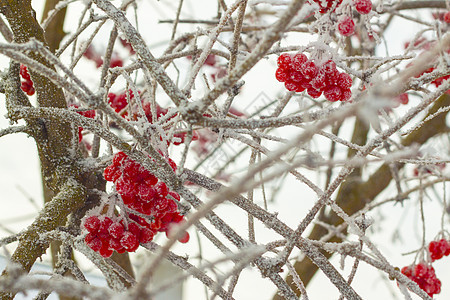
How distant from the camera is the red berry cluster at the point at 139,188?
61 cm

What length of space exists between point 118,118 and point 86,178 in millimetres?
342

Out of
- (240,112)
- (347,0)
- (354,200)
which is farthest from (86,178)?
(354,200)

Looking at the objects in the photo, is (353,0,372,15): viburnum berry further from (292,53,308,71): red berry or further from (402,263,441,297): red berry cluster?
(402,263,441,297): red berry cluster

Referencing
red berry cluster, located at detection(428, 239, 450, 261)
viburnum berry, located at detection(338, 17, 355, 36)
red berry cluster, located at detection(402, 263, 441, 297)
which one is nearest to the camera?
viburnum berry, located at detection(338, 17, 355, 36)

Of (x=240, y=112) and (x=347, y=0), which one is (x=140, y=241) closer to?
(x=347, y=0)

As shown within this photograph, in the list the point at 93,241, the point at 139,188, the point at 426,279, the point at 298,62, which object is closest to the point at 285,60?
the point at 298,62

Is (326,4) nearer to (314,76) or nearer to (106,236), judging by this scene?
(314,76)

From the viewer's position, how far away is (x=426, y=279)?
3.85ft

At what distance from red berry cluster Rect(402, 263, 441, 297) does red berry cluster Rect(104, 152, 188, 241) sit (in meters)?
0.81

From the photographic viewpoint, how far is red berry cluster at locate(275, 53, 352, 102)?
0.62m

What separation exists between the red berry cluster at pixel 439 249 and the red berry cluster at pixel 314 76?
86 centimetres

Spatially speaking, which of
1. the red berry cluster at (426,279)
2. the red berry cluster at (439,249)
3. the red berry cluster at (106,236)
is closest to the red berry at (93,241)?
the red berry cluster at (106,236)

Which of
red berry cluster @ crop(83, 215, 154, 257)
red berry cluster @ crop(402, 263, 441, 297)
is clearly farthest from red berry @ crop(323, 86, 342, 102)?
red berry cluster @ crop(402, 263, 441, 297)

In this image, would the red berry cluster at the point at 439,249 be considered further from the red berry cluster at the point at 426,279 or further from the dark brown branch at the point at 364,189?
the dark brown branch at the point at 364,189
